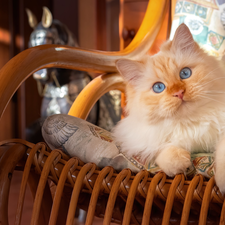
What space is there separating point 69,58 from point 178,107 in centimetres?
42

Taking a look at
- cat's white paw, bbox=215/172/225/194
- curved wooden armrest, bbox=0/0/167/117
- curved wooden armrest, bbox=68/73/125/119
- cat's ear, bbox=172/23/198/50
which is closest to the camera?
cat's white paw, bbox=215/172/225/194

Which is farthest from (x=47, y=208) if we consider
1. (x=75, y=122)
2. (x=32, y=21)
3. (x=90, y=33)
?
(x=90, y=33)

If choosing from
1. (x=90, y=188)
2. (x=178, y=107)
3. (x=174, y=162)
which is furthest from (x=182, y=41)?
(x=90, y=188)

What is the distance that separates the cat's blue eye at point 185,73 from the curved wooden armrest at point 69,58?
1.26ft

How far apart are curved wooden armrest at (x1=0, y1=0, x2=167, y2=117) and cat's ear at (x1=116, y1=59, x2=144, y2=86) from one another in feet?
0.68

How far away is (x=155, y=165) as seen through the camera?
24.8 inches

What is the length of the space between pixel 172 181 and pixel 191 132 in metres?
0.17

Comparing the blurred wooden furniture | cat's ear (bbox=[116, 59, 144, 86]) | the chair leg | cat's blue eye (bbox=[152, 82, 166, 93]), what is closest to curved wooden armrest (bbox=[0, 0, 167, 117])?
the blurred wooden furniture

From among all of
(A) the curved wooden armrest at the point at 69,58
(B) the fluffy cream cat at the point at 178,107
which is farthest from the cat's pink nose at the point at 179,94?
(A) the curved wooden armrest at the point at 69,58

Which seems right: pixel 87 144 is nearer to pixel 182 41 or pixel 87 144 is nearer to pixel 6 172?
pixel 6 172

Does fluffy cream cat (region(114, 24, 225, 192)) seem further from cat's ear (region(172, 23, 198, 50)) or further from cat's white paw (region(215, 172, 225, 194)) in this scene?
cat's white paw (region(215, 172, 225, 194))

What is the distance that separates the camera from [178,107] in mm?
661

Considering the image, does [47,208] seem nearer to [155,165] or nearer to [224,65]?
[155,165]

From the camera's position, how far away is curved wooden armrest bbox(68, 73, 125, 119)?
3.31 feet
